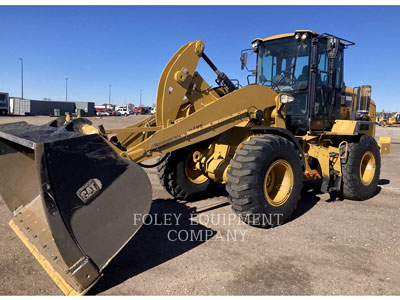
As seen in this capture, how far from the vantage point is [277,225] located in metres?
4.65

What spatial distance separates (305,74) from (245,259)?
3474mm

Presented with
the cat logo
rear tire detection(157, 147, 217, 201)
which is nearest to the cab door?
rear tire detection(157, 147, 217, 201)

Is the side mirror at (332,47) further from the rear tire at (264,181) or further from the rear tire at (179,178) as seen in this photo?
the rear tire at (179,178)

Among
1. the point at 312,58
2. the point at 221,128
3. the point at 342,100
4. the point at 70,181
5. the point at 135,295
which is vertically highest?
the point at 312,58

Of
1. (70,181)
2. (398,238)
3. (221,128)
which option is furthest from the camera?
(221,128)

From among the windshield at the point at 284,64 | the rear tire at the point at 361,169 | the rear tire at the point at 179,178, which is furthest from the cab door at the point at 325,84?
the rear tire at the point at 179,178

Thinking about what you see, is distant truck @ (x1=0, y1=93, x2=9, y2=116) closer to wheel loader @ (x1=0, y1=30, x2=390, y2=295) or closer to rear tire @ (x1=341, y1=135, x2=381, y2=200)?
wheel loader @ (x1=0, y1=30, x2=390, y2=295)

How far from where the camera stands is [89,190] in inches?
118

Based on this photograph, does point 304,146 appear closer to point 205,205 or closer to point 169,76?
point 205,205

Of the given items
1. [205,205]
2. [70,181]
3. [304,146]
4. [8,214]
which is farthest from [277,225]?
[8,214]

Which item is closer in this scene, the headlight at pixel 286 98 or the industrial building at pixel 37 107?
the headlight at pixel 286 98

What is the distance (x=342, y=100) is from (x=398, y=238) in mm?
3096

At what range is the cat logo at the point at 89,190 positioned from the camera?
2947mm

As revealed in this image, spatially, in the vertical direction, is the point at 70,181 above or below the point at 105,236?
above
